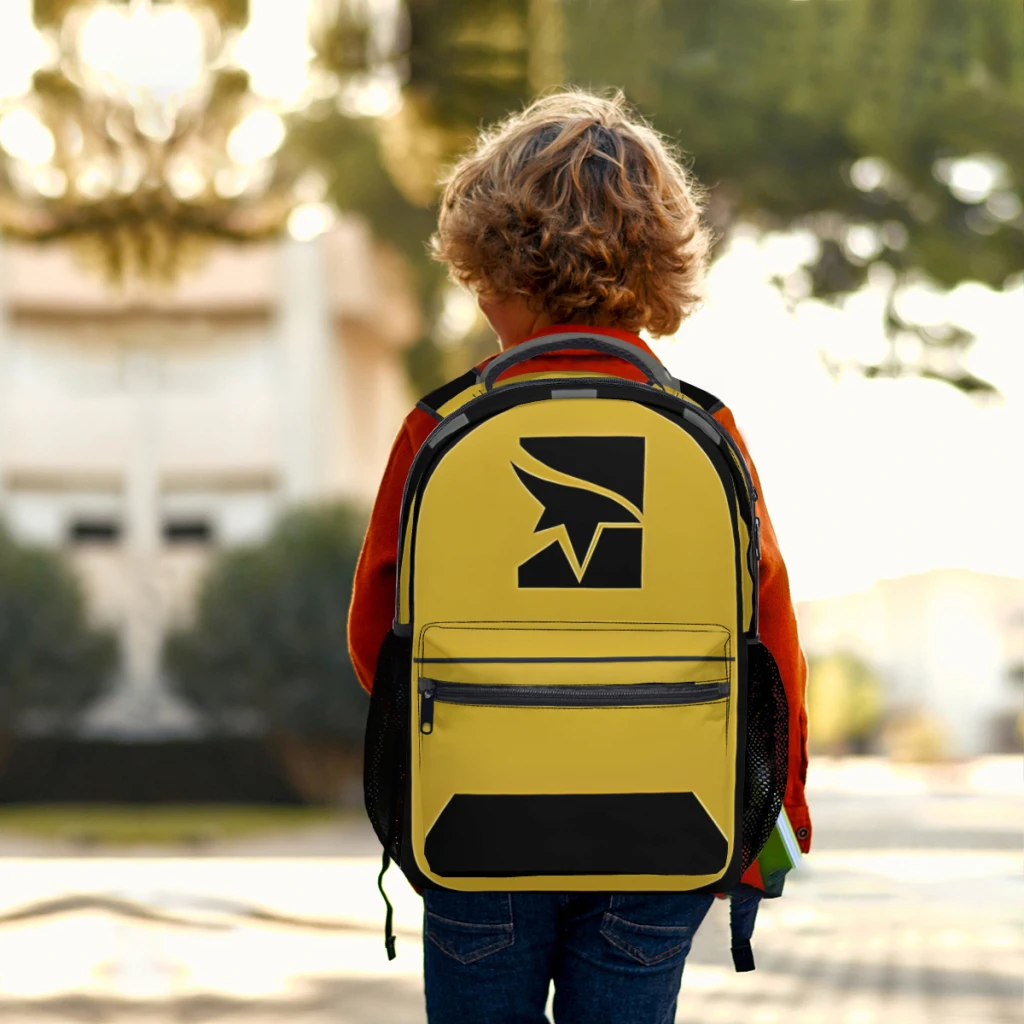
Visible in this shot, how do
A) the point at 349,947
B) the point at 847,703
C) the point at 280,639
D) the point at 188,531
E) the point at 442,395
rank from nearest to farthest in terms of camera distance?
the point at 442,395 → the point at 349,947 → the point at 280,639 → the point at 188,531 → the point at 847,703

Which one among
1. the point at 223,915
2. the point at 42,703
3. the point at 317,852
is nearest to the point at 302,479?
the point at 42,703

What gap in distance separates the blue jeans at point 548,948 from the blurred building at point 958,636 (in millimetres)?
39853

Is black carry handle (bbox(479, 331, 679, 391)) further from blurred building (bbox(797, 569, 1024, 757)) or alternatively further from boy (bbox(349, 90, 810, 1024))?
blurred building (bbox(797, 569, 1024, 757))

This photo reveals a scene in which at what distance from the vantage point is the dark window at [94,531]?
2328 cm

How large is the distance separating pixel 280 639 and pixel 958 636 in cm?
3006

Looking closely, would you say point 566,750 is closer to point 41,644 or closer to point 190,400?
point 41,644

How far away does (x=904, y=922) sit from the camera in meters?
7.46

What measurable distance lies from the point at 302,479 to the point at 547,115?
21644mm

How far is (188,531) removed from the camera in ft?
88.4

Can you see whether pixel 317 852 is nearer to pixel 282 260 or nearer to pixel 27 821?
pixel 27 821

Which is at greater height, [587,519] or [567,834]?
[587,519]

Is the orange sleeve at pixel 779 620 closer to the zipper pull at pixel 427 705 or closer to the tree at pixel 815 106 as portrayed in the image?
the zipper pull at pixel 427 705

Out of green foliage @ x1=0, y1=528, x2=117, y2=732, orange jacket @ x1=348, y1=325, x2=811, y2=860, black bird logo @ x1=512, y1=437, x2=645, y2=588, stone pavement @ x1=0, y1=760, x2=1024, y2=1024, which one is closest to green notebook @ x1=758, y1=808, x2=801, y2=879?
orange jacket @ x1=348, y1=325, x2=811, y2=860

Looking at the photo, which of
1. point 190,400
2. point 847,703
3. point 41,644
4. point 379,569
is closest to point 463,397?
point 379,569
